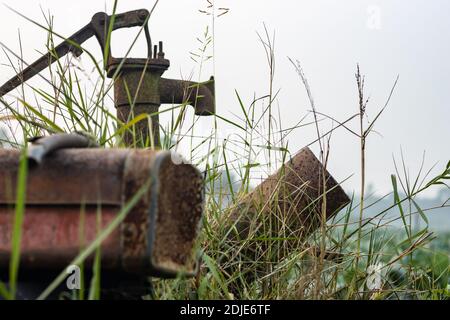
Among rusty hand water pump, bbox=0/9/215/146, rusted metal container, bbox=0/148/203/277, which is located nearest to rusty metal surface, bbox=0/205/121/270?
rusted metal container, bbox=0/148/203/277

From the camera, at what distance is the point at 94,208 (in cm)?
163

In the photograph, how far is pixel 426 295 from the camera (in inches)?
117

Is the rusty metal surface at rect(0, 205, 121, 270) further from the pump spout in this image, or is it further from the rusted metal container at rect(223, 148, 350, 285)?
the pump spout

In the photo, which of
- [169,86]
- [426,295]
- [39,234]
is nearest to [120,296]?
[39,234]

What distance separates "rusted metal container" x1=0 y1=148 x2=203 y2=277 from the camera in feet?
5.30

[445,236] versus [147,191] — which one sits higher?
[445,236]

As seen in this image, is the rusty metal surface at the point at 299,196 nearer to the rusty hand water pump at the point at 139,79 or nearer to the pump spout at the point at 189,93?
the rusty hand water pump at the point at 139,79

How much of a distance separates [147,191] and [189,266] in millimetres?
331

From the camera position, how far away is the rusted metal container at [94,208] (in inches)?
→ 63.6

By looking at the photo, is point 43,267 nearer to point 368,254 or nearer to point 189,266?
point 189,266

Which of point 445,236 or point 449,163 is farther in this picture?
point 445,236

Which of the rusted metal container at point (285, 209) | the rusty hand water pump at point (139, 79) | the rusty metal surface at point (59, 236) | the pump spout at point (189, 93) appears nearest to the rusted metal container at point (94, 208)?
the rusty metal surface at point (59, 236)

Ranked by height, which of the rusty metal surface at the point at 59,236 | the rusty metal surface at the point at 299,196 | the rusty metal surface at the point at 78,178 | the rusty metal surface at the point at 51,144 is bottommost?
the rusty metal surface at the point at 59,236

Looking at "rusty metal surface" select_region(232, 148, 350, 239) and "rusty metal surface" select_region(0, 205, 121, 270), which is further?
"rusty metal surface" select_region(232, 148, 350, 239)
